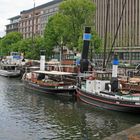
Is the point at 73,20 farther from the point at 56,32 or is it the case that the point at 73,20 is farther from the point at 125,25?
the point at 125,25

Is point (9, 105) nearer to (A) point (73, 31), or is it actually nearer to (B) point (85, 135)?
(B) point (85, 135)

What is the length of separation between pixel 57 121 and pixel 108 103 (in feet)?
23.5

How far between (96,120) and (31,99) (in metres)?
15.6

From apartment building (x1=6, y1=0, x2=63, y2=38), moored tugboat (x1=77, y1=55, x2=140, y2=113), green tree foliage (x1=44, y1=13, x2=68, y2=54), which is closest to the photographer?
moored tugboat (x1=77, y1=55, x2=140, y2=113)

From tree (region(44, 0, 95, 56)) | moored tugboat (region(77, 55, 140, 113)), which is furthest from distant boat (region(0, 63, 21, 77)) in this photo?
moored tugboat (region(77, 55, 140, 113))

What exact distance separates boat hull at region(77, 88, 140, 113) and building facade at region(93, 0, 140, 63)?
56973 mm

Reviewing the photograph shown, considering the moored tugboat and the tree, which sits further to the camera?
the tree

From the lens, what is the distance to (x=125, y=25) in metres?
118

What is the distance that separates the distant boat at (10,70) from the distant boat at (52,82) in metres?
25.1

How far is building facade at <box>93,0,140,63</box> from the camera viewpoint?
10844 centimetres

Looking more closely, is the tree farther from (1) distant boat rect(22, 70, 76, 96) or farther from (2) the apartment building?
(2) the apartment building

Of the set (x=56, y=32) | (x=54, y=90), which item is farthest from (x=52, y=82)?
(x=56, y=32)

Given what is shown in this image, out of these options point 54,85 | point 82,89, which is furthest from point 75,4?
point 82,89

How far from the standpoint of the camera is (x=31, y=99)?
45.4 metres
